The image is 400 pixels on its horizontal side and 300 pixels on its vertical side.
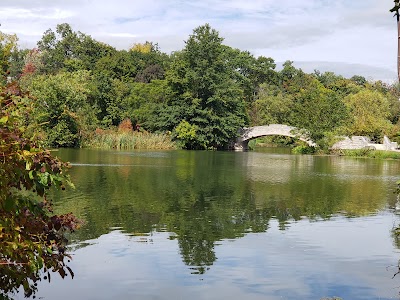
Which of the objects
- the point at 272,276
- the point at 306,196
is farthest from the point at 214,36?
the point at 272,276

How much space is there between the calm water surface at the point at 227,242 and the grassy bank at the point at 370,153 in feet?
76.8

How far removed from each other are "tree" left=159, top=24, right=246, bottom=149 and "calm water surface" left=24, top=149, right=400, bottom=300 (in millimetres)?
28904

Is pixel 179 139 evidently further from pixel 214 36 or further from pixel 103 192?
pixel 103 192

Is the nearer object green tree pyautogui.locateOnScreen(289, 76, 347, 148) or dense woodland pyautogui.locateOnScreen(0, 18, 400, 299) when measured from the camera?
dense woodland pyautogui.locateOnScreen(0, 18, 400, 299)

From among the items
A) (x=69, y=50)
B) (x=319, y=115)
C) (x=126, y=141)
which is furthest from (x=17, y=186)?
(x=69, y=50)

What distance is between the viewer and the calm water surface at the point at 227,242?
7424 mm

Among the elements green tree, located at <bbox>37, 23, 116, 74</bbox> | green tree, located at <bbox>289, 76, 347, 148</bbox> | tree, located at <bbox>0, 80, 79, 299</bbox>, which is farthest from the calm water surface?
green tree, located at <bbox>37, 23, 116, 74</bbox>

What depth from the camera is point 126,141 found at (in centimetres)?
4484

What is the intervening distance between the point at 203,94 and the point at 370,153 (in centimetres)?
1542

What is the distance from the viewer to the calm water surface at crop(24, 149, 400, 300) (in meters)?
7.42

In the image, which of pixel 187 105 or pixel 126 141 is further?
pixel 187 105

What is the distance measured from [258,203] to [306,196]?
8.29 ft

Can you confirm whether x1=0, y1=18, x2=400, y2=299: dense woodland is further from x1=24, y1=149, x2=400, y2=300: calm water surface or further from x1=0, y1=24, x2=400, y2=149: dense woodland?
x1=24, y1=149, x2=400, y2=300: calm water surface

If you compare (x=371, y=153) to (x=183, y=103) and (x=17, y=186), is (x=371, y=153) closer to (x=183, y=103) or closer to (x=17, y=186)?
(x=183, y=103)
